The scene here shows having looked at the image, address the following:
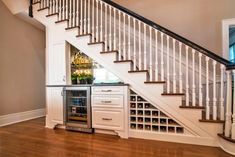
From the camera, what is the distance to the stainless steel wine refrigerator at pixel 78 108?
3258 mm

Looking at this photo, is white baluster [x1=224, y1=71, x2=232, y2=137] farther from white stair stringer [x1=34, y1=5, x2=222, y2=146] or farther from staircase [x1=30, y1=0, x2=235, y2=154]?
white stair stringer [x1=34, y1=5, x2=222, y2=146]

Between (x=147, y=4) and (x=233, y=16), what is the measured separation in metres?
1.72

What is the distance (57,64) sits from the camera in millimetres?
3732

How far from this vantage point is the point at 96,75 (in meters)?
3.88

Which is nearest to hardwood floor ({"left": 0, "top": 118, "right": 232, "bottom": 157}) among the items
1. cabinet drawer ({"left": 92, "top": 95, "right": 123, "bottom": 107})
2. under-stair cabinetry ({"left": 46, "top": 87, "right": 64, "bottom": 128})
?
under-stair cabinetry ({"left": 46, "top": 87, "right": 64, "bottom": 128})

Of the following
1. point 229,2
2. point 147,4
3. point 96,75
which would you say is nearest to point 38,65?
point 96,75

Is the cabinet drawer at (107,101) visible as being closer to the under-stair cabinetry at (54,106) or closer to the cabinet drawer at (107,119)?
the cabinet drawer at (107,119)

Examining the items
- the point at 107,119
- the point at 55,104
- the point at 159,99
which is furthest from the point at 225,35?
the point at 55,104

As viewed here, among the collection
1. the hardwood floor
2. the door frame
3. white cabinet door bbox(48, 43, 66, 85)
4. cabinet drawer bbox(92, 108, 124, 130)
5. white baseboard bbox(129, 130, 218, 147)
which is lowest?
the hardwood floor

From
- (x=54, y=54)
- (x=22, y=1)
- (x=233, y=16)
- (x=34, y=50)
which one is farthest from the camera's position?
(x=34, y=50)

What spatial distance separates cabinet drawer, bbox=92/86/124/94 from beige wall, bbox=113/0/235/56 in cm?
181

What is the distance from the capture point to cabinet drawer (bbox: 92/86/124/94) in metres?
3.01

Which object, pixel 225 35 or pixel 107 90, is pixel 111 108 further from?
pixel 225 35

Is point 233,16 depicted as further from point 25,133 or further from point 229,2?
point 25,133
